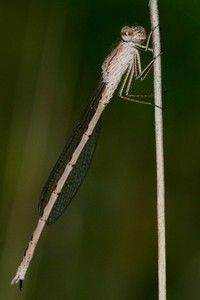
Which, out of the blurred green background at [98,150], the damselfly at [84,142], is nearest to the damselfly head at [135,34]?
the damselfly at [84,142]

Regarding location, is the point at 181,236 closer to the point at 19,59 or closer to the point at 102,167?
the point at 102,167

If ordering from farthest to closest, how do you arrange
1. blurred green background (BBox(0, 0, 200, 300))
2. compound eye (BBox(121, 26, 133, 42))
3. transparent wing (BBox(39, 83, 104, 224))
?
blurred green background (BBox(0, 0, 200, 300)) < transparent wing (BBox(39, 83, 104, 224)) < compound eye (BBox(121, 26, 133, 42))

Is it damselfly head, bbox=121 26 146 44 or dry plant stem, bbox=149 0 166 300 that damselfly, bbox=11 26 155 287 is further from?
dry plant stem, bbox=149 0 166 300

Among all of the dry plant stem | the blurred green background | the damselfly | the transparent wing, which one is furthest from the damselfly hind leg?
the dry plant stem

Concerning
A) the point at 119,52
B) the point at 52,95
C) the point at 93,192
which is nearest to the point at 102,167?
the point at 93,192

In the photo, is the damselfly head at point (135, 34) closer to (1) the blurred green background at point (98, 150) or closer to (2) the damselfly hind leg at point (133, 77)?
(2) the damselfly hind leg at point (133, 77)

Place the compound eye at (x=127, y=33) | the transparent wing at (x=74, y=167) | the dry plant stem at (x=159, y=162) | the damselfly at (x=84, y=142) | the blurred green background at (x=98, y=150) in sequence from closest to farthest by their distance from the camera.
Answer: the dry plant stem at (x=159, y=162), the compound eye at (x=127, y=33), the damselfly at (x=84, y=142), the transparent wing at (x=74, y=167), the blurred green background at (x=98, y=150)

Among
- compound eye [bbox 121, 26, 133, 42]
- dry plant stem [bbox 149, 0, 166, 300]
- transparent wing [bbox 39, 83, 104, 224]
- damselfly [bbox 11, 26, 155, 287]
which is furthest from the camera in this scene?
transparent wing [bbox 39, 83, 104, 224]

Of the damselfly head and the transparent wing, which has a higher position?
the damselfly head
